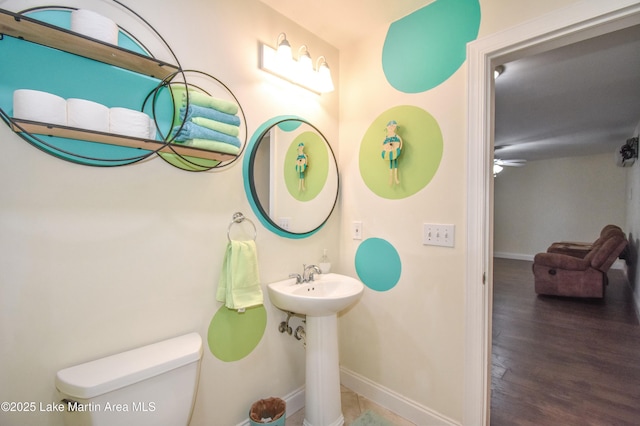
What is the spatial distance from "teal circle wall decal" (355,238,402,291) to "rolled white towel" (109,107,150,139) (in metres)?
1.37

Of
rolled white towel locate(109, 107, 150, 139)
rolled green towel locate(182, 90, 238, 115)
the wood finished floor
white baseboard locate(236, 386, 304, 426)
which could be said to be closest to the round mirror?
rolled green towel locate(182, 90, 238, 115)

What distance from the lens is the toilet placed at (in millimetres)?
918

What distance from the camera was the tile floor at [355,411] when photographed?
1.68 m

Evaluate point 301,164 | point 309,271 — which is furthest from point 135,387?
point 301,164

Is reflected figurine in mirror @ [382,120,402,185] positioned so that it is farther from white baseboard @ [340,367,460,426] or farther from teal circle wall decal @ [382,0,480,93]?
white baseboard @ [340,367,460,426]

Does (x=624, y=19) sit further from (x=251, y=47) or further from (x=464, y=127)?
(x=251, y=47)

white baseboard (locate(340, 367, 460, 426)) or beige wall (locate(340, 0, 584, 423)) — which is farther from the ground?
beige wall (locate(340, 0, 584, 423))

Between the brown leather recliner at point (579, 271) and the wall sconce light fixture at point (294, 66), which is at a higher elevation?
the wall sconce light fixture at point (294, 66)

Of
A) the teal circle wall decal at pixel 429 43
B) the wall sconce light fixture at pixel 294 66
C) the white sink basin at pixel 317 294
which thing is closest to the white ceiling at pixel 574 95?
the teal circle wall decal at pixel 429 43

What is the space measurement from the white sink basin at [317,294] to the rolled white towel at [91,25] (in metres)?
1.25

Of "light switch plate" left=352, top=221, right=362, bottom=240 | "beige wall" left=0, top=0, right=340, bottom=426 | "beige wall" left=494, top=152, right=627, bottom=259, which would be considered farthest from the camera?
"beige wall" left=494, top=152, right=627, bottom=259

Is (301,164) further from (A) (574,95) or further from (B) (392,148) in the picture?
(A) (574,95)

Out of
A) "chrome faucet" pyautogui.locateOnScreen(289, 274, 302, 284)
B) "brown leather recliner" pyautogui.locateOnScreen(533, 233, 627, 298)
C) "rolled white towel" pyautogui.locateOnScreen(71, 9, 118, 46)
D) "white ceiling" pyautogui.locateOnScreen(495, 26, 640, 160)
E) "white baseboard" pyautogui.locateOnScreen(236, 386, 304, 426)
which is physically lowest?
"white baseboard" pyautogui.locateOnScreen(236, 386, 304, 426)

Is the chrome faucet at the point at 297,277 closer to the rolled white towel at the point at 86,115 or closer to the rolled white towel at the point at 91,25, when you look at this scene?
Result: the rolled white towel at the point at 86,115
